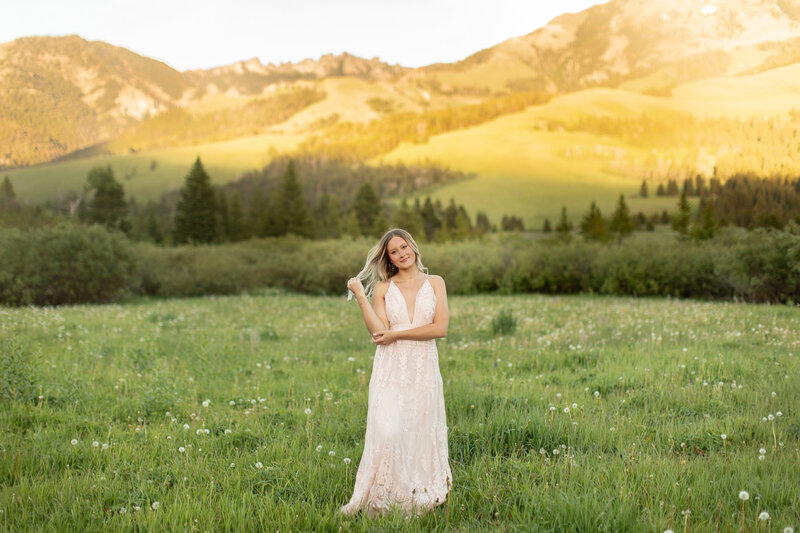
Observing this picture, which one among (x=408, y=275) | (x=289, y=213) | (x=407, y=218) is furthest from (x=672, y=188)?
(x=408, y=275)

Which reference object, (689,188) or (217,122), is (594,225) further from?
(217,122)

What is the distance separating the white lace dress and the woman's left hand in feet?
0.33

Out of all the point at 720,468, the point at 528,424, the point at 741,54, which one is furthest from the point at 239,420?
the point at 741,54

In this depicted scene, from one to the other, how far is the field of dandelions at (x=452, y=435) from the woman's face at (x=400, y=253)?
6.52ft

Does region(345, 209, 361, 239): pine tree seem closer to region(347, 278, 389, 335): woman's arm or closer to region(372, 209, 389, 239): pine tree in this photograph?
region(372, 209, 389, 239): pine tree

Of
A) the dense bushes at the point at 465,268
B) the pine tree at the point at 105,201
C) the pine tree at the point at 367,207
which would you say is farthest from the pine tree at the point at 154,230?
the dense bushes at the point at 465,268

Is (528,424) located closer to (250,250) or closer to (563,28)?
(250,250)

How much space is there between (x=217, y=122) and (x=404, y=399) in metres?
110

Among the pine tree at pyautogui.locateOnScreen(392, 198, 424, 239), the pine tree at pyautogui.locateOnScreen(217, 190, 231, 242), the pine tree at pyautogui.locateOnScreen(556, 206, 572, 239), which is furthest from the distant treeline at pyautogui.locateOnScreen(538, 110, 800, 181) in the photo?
the pine tree at pyautogui.locateOnScreen(217, 190, 231, 242)

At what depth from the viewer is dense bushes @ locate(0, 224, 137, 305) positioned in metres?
23.7

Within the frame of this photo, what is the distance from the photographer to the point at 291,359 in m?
10.1


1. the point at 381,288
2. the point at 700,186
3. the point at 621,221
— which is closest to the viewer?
the point at 381,288

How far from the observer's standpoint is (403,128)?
7644cm

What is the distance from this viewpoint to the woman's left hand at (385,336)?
4.12 metres
